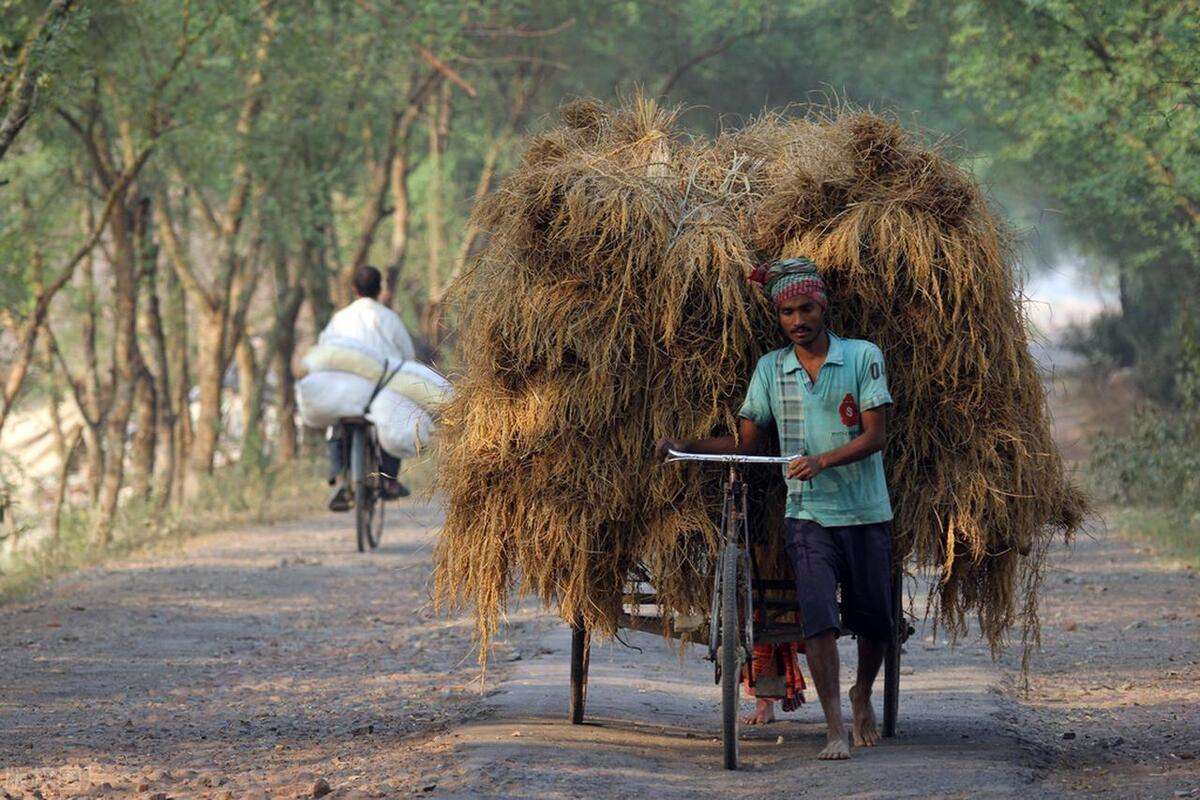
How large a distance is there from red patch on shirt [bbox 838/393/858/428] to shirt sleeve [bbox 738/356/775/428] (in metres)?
0.26

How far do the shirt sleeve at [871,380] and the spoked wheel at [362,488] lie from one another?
789cm

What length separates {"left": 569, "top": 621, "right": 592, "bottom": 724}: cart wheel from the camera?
24.4 feet

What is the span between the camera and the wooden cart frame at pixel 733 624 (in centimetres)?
656

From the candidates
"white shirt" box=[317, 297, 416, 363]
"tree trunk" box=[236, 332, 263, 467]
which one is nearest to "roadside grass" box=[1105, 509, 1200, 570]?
"white shirt" box=[317, 297, 416, 363]

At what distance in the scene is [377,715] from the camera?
27.0 feet

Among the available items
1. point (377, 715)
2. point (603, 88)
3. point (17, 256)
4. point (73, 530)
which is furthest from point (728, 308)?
point (603, 88)

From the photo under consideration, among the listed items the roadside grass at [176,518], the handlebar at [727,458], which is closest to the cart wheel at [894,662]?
the handlebar at [727,458]

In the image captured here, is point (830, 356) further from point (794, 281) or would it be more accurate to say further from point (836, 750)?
point (836, 750)

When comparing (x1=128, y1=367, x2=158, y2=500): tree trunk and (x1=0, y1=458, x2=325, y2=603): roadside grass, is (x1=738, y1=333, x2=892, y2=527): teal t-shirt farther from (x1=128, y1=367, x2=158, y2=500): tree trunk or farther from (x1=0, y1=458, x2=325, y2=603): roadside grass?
(x1=128, y1=367, x2=158, y2=500): tree trunk

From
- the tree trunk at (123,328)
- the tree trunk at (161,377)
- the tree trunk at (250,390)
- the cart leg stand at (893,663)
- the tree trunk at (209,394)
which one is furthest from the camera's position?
the tree trunk at (250,390)

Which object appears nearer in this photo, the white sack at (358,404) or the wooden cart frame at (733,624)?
the wooden cart frame at (733,624)

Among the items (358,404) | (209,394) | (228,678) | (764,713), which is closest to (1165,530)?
(358,404)

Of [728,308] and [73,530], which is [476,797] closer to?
[728,308]

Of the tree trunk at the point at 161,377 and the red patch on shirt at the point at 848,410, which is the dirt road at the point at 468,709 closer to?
the red patch on shirt at the point at 848,410
